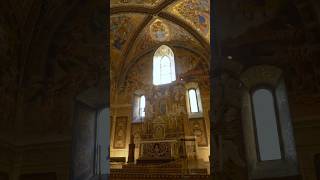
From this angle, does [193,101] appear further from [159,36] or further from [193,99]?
[159,36]

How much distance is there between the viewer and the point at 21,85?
18.6 ft

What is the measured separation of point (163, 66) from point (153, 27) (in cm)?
269

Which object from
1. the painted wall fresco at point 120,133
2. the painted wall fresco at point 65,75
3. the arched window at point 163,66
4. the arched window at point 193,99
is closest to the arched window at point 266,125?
the painted wall fresco at point 65,75

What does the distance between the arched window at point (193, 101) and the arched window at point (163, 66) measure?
4.77ft

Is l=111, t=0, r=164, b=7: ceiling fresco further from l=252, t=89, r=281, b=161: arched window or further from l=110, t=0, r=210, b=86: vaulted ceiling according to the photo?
l=252, t=89, r=281, b=161: arched window

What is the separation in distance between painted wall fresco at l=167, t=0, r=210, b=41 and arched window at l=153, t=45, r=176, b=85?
9.47ft

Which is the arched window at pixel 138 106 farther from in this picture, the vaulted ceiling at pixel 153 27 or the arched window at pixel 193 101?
the arched window at pixel 193 101

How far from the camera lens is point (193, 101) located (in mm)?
16828

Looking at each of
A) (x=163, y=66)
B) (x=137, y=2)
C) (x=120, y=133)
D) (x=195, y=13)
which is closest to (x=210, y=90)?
(x=137, y=2)

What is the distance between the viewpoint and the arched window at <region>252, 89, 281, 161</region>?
4488 millimetres

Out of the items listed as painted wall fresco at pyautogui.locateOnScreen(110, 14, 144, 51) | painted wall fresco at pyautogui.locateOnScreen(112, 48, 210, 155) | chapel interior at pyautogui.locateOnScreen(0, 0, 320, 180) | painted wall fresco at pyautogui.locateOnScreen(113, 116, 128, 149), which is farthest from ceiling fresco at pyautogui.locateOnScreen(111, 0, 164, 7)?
chapel interior at pyautogui.locateOnScreen(0, 0, 320, 180)

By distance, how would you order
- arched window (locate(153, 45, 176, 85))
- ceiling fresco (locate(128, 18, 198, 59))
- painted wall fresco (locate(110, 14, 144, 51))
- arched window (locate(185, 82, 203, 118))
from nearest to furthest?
painted wall fresco (locate(110, 14, 144, 51))
ceiling fresco (locate(128, 18, 198, 59))
arched window (locate(185, 82, 203, 118))
arched window (locate(153, 45, 176, 85))

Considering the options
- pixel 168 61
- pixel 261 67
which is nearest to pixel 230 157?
pixel 261 67

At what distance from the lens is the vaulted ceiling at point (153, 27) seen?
14.1 meters
